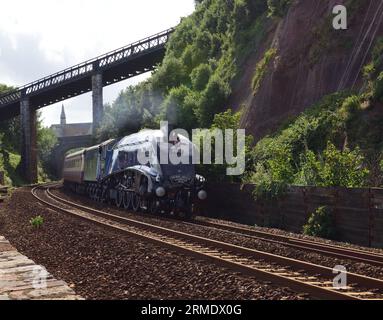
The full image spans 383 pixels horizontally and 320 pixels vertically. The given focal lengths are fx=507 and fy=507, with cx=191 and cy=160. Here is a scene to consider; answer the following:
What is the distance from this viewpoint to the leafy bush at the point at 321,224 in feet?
44.3

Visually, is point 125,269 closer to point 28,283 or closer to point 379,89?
point 28,283

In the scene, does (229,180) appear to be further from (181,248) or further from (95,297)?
(95,297)

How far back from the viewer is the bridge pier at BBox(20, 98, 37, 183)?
55.2 metres

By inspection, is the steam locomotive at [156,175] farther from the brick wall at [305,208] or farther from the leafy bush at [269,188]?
the leafy bush at [269,188]

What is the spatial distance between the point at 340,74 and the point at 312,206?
1067 centimetres

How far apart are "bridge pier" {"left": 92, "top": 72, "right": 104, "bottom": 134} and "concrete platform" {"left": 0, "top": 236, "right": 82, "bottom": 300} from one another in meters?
40.1

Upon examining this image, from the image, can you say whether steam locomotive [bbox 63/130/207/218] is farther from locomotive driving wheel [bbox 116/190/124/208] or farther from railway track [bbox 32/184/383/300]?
railway track [bbox 32/184/383/300]

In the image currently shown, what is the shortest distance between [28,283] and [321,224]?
8.69 m

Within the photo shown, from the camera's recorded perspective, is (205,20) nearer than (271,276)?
No

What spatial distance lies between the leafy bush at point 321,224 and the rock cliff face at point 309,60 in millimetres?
8900

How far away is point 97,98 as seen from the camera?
49.4 metres

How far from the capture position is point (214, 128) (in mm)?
20578

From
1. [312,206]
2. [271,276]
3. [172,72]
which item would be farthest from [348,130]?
[172,72]

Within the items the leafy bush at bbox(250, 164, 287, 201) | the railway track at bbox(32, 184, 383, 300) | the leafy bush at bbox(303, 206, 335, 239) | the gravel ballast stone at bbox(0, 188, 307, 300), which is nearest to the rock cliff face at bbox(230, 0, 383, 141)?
the leafy bush at bbox(250, 164, 287, 201)
